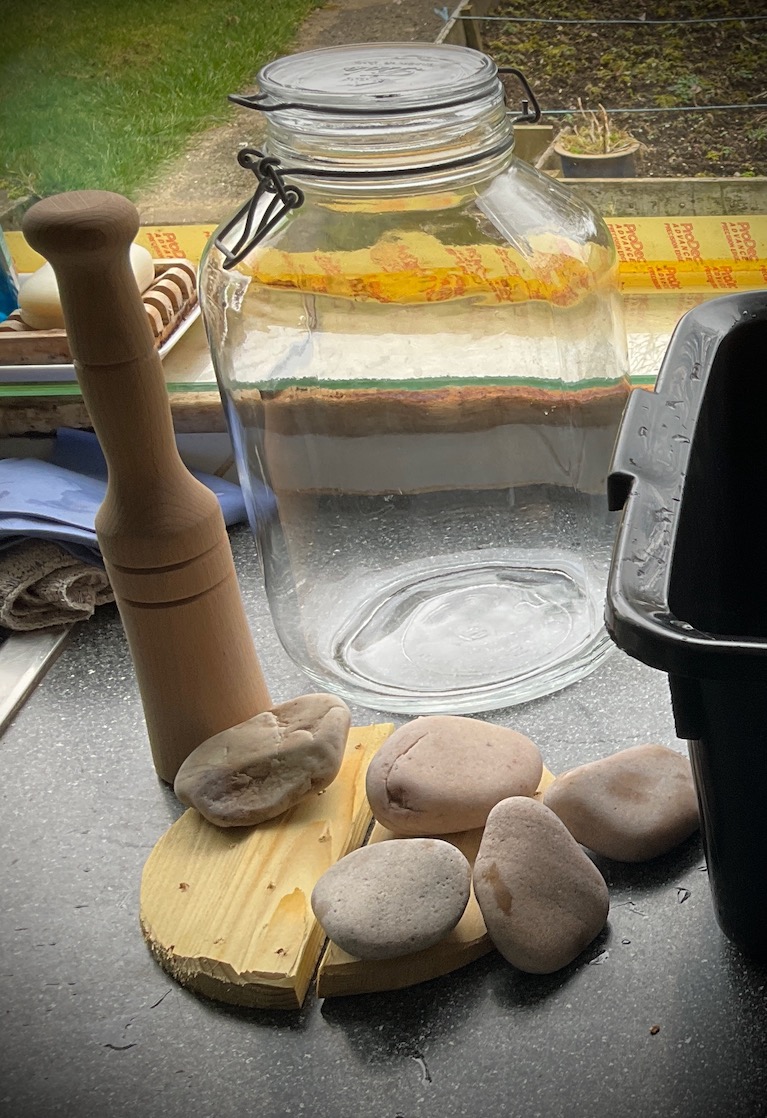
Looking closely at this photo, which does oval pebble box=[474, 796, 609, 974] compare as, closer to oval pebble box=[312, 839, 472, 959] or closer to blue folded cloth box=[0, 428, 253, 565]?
oval pebble box=[312, 839, 472, 959]

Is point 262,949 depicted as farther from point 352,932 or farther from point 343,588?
point 343,588

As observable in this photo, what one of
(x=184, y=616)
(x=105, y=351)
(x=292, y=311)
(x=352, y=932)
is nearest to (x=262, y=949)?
(x=352, y=932)

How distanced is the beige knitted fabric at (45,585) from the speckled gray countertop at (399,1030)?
0.23m

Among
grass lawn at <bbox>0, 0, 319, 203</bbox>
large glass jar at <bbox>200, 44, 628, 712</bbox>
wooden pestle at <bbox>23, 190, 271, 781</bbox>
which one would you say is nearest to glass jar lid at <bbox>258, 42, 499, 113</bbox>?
large glass jar at <bbox>200, 44, 628, 712</bbox>

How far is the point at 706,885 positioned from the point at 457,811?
131 mm

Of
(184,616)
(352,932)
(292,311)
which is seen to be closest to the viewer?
(352,932)

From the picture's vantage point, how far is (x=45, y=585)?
0.86m

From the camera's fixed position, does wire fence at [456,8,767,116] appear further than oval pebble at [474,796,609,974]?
→ Yes

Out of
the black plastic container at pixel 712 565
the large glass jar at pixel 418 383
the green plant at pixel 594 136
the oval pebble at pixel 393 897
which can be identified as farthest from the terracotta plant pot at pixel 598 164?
the oval pebble at pixel 393 897

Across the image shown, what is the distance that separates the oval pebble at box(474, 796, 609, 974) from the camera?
0.55 metres

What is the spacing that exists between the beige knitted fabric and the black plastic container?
17.7 inches

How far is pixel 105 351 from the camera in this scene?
587 mm

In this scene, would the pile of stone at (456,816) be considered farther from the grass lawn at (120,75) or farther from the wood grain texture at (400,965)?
the grass lawn at (120,75)

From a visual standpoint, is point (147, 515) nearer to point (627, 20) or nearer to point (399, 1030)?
point (399, 1030)
